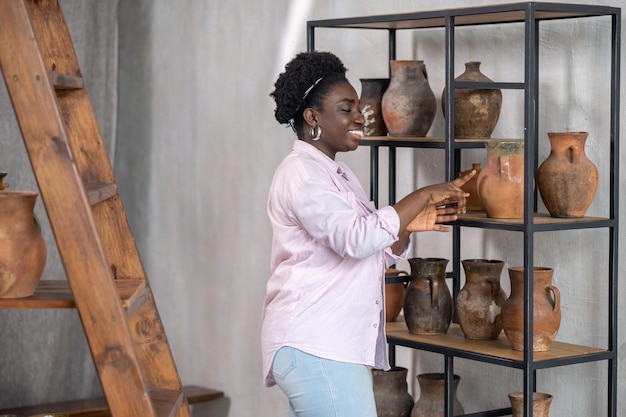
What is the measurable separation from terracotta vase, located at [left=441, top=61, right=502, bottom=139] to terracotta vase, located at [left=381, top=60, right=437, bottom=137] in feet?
0.52

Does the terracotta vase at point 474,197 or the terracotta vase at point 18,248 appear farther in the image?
the terracotta vase at point 474,197

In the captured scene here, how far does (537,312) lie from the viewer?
2947 mm

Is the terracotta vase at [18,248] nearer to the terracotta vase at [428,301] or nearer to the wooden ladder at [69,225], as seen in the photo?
the wooden ladder at [69,225]

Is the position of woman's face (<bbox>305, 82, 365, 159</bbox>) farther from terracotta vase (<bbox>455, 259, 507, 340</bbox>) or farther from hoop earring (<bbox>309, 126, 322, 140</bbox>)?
terracotta vase (<bbox>455, 259, 507, 340</bbox>)

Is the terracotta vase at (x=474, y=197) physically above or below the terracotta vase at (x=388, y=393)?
above

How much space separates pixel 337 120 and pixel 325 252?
0.36 meters

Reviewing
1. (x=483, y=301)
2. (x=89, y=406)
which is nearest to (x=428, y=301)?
(x=483, y=301)

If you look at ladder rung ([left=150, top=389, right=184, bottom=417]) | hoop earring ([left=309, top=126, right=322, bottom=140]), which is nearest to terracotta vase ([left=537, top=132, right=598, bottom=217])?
hoop earring ([left=309, top=126, right=322, bottom=140])

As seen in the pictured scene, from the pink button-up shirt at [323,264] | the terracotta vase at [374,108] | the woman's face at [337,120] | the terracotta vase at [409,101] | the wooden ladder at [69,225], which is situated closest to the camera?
the wooden ladder at [69,225]

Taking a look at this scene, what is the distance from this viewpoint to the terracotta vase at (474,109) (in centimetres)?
317

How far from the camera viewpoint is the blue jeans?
2471 mm

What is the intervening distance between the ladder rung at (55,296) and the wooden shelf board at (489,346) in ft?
3.91

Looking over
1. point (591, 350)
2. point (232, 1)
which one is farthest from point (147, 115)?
point (591, 350)

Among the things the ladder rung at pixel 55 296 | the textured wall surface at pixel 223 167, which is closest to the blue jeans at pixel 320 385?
the ladder rung at pixel 55 296
